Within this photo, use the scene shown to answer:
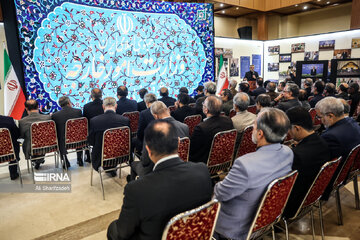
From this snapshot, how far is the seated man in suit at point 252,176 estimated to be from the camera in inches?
61.8

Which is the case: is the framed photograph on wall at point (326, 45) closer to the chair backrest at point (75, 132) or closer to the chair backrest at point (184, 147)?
the chair backrest at point (184, 147)

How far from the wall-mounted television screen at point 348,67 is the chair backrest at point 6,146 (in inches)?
352

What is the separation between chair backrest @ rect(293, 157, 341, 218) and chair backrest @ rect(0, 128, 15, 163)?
3.39 metres

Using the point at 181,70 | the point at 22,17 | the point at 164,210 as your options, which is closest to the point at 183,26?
the point at 181,70

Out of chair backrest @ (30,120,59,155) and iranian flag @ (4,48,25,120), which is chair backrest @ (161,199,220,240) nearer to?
chair backrest @ (30,120,59,155)

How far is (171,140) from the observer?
1489mm

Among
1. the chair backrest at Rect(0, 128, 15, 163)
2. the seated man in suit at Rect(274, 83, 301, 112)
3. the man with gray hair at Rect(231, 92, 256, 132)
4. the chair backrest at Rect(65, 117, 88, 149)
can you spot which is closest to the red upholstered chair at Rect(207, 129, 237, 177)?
the man with gray hair at Rect(231, 92, 256, 132)

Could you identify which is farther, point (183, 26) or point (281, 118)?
point (183, 26)

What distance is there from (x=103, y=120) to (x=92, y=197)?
3.31ft

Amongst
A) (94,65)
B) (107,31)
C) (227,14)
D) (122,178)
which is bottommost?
(122,178)

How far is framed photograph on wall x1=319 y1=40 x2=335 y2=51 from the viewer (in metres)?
10.3

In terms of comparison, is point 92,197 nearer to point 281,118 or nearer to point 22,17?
point 281,118

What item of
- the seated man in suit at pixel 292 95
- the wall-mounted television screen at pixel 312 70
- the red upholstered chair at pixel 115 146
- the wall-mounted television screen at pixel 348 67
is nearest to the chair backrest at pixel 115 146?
the red upholstered chair at pixel 115 146

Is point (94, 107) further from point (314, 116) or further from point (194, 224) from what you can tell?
point (314, 116)
